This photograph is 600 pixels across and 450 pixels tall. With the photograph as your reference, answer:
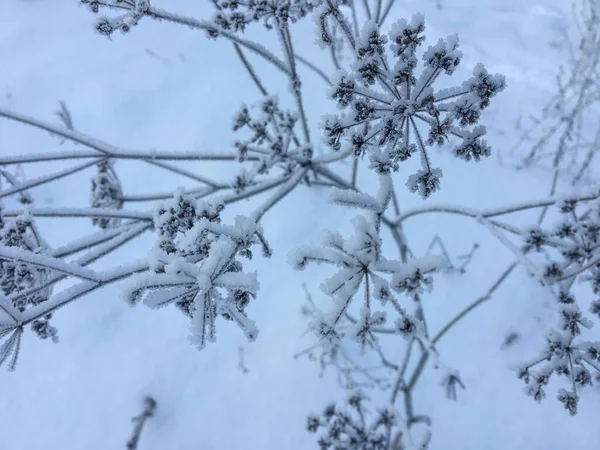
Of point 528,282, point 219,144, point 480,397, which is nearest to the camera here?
point 480,397

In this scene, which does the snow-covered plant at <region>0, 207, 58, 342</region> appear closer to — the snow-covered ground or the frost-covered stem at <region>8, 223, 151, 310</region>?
the frost-covered stem at <region>8, 223, 151, 310</region>

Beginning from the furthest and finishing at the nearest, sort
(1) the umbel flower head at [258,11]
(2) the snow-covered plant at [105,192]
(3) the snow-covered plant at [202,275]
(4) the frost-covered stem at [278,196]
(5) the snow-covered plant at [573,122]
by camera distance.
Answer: (5) the snow-covered plant at [573,122]
(2) the snow-covered plant at [105,192]
(1) the umbel flower head at [258,11]
(4) the frost-covered stem at [278,196]
(3) the snow-covered plant at [202,275]

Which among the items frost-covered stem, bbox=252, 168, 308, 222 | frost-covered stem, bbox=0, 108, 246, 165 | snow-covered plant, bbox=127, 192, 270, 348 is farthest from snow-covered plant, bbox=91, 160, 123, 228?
snow-covered plant, bbox=127, 192, 270, 348

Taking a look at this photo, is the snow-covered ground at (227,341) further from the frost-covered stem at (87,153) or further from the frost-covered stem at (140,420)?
the frost-covered stem at (87,153)

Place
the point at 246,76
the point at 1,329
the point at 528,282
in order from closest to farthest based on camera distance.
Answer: the point at 1,329 → the point at 528,282 → the point at 246,76

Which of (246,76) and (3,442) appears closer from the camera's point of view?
(3,442)

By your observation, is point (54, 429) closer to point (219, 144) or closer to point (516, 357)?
point (219, 144)

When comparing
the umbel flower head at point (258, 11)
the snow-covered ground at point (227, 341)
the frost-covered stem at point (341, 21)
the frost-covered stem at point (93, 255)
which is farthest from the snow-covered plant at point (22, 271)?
the snow-covered ground at point (227, 341)

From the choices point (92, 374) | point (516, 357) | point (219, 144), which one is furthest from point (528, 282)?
point (92, 374)
